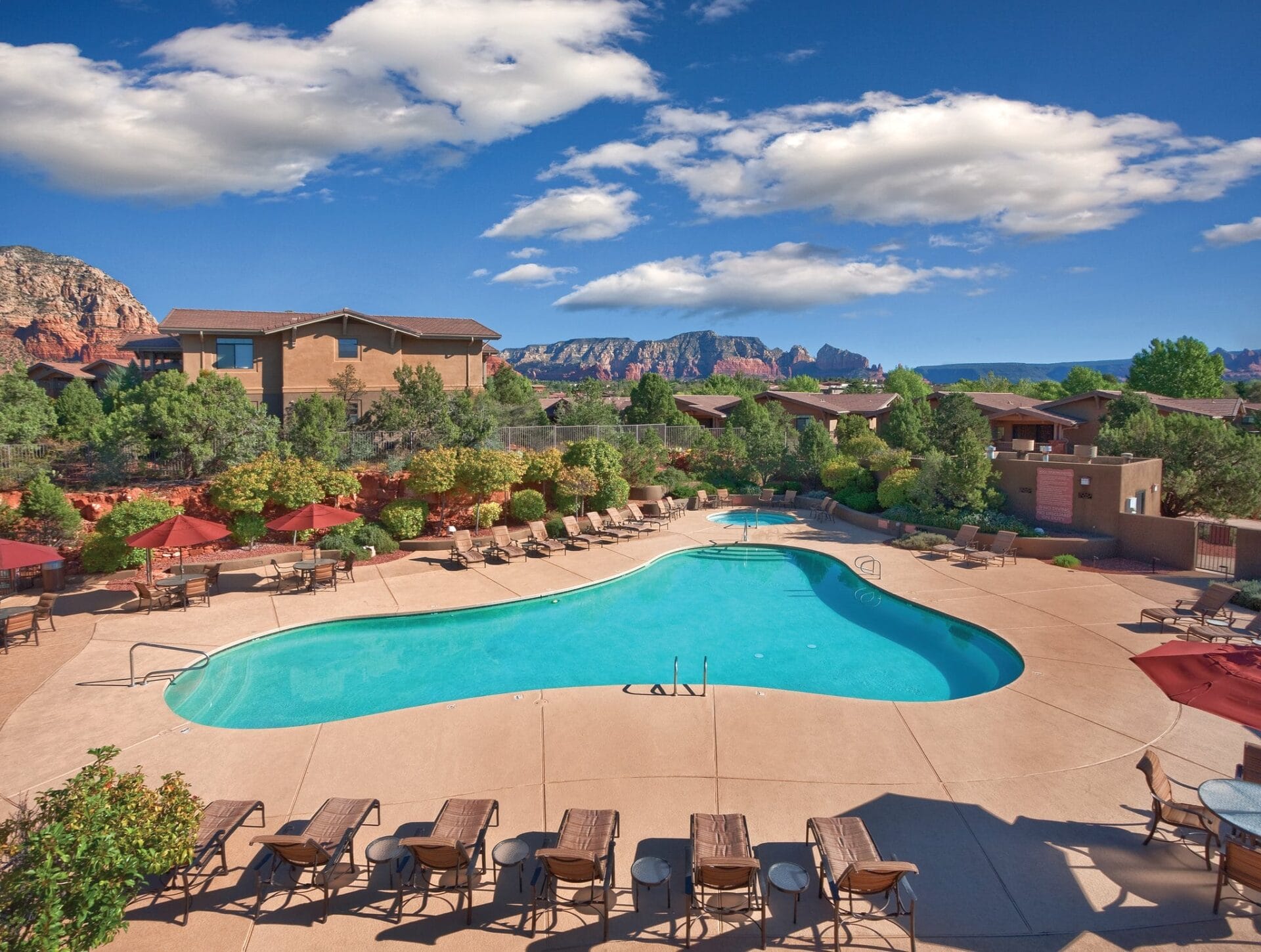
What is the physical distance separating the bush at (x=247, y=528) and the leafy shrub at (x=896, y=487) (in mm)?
20561

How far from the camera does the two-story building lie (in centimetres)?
3056

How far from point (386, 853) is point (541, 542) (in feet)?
48.3

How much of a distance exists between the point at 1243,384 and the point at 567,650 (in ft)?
306

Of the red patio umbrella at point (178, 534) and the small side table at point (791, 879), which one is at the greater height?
the red patio umbrella at point (178, 534)

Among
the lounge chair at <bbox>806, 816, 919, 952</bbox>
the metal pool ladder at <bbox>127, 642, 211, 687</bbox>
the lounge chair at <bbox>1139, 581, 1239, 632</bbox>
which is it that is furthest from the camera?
the lounge chair at <bbox>1139, 581, 1239, 632</bbox>

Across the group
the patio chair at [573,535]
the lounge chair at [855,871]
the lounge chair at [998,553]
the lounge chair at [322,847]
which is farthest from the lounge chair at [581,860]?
the lounge chair at [998,553]

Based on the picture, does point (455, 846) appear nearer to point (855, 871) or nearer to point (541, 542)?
point (855, 871)

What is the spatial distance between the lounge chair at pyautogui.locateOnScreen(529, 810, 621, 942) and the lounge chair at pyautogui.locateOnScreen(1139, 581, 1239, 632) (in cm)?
1226

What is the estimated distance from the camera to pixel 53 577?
1552 cm

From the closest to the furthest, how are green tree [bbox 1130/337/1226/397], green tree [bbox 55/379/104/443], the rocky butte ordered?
green tree [bbox 55/379/104/443] → green tree [bbox 1130/337/1226/397] → the rocky butte

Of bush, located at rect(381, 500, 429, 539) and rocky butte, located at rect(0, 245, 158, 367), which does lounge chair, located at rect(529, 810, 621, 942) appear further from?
rocky butte, located at rect(0, 245, 158, 367)

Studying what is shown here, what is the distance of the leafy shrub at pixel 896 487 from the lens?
973 inches

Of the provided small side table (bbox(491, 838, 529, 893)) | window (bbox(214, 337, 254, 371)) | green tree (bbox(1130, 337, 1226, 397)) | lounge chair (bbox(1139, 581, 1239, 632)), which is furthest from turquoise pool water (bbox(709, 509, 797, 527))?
green tree (bbox(1130, 337, 1226, 397))

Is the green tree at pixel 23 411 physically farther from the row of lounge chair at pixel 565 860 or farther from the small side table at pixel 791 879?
the small side table at pixel 791 879
